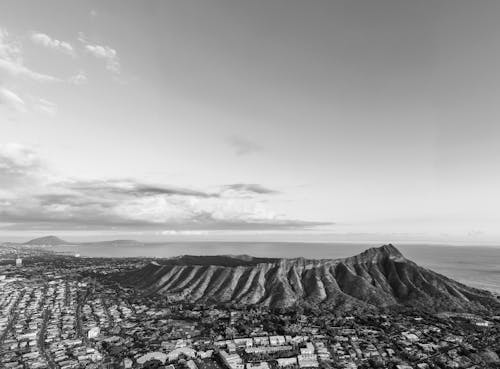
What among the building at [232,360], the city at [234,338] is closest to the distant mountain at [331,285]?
the city at [234,338]

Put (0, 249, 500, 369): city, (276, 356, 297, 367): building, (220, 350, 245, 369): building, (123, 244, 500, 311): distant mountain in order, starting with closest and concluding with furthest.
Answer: (220, 350, 245, 369): building
(276, 356, 297, 367): building
(0, 249, 500, 369): city
(123, 244, 500, 311): distant mountain

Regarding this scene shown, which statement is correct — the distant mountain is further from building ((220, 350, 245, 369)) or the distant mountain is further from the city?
building ((220, 350, 245, 369))

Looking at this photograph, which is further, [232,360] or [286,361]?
[232,360]

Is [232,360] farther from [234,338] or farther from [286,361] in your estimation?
[234,338]

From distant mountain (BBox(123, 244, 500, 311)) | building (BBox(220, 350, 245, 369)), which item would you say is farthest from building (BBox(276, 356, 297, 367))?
distant mountain (BBox(123, 244, 500, 311))

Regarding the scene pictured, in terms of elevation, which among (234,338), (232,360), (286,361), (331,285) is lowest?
(286,361)

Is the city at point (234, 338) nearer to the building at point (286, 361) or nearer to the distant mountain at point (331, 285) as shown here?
the building at point (286, 361)

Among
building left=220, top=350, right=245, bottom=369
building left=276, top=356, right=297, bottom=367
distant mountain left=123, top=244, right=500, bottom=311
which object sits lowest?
building left=276, top=356, right=297, bottom=367

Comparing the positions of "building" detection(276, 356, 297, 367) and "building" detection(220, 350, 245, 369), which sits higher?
"building" detection(220, 350, 245, 369)

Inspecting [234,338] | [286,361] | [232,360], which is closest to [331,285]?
[234,338]
